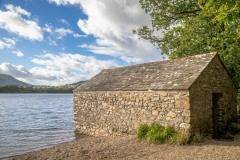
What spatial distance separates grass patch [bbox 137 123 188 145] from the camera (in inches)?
386

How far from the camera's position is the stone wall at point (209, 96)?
10.4 m

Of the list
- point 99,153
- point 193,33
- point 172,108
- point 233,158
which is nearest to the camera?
point 233,158

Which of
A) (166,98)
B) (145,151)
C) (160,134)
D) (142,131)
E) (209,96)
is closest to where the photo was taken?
(145,151)

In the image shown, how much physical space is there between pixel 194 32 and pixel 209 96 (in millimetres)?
6674

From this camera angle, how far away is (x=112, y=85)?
1413 cm

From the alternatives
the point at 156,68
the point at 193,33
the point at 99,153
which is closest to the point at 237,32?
the point at 193,33

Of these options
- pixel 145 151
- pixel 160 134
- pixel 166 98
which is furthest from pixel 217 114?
pixel 145 151

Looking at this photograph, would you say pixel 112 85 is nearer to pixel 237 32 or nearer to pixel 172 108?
pixel 172 108

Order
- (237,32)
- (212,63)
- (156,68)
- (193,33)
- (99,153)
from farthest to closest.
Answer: (193,33) < (237,32) < (156,68) < (212,63) < (99,153)

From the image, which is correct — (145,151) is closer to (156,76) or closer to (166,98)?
(166,98)

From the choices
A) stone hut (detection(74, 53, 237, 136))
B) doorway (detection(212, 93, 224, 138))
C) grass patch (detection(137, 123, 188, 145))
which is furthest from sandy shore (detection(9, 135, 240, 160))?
stone hut (detection(74, 53, 237, 136))

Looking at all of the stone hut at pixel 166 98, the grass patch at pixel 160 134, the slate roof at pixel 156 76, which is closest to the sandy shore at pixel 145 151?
the grass patch at pixel 160 134

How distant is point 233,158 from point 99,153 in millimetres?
5308

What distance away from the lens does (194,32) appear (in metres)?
16.4
